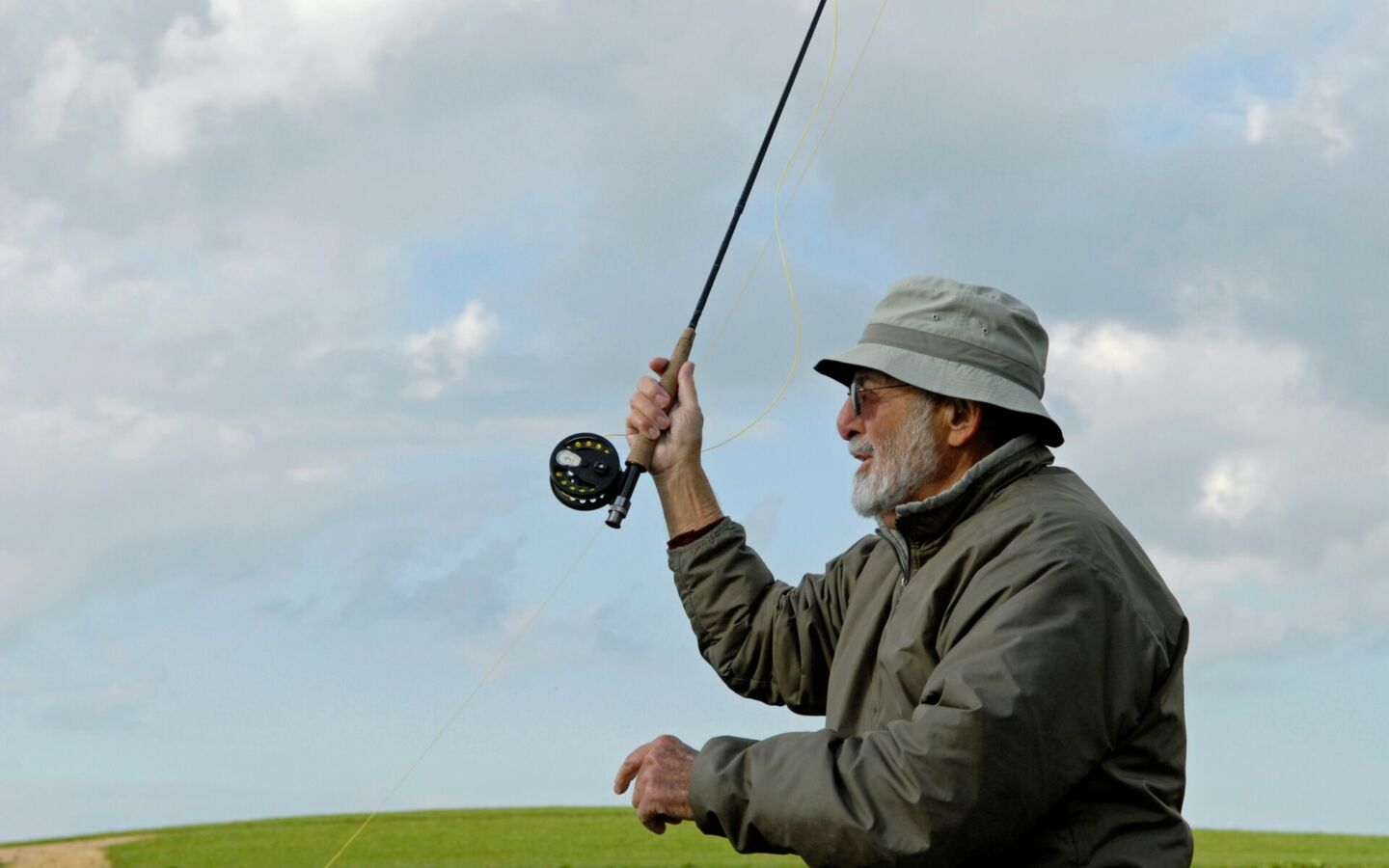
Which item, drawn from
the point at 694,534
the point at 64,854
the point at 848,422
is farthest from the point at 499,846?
the point at 848,422

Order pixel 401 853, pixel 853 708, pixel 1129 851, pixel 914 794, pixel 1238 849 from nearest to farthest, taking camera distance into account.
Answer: pixel 914 794 < pixel 1129 851 < pixel 853 708 < pixel 401 853 < pixel 1238 849

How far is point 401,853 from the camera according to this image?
1404cm

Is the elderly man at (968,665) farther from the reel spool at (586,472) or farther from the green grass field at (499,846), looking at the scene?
the green grass field at (499,846)

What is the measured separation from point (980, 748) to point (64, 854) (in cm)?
1456

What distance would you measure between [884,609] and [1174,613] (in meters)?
0.79

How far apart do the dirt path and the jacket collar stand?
42.7ft

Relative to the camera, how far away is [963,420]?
375cm

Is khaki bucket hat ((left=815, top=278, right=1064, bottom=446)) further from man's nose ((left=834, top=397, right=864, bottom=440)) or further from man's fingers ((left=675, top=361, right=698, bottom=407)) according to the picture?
man's fingers ((left=675, top=361, right=698, bottom=407))

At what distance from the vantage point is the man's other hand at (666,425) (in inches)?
194

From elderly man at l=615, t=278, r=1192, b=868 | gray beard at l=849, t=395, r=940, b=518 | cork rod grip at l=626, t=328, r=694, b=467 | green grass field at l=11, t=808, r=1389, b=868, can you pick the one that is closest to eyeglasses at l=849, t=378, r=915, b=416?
elderly man at l=615, t=278, r=1192, b=868

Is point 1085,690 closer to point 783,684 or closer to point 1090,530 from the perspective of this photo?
point 1090,530

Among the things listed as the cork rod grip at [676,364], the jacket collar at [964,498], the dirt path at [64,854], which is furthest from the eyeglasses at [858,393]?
the dirt path at [64,854]

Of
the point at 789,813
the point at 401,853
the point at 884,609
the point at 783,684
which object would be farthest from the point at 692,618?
the point at 401,853

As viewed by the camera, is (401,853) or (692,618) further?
(401,853)
